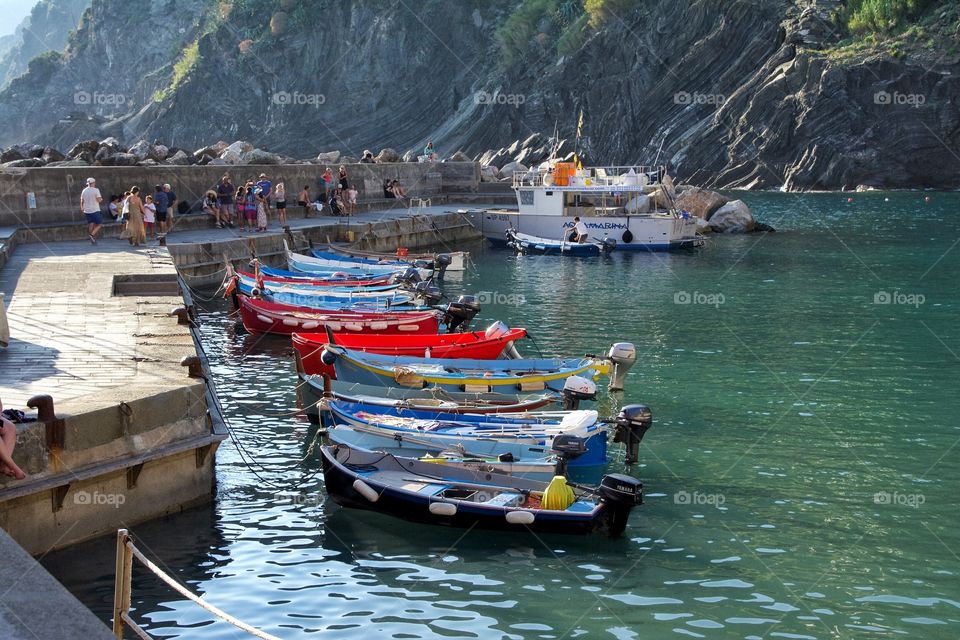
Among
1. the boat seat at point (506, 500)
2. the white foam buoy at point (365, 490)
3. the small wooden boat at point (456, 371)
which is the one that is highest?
the small wooden boat at point (456, 371)

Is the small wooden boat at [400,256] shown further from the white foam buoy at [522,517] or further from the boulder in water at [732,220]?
the white foam buoy at [522,517]

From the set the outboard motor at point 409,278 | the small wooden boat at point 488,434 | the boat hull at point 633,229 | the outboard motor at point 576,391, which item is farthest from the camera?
the boat hull at point 633,229

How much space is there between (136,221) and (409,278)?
22.9 ft

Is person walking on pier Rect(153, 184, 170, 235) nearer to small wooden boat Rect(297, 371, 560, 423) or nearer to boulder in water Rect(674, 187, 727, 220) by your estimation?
small wooden boat Rect(297, 371, 560, 423)

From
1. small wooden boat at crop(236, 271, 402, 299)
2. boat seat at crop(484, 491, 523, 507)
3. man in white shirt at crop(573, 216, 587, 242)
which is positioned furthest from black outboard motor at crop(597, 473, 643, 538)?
man in white shirt at crop(573, 216, 587, 242)

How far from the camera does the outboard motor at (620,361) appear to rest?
18.3 m

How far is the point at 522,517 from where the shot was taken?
12.3 metres

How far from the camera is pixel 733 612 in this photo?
10.7 metres

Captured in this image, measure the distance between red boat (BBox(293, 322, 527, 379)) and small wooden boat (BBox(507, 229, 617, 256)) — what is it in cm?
2363

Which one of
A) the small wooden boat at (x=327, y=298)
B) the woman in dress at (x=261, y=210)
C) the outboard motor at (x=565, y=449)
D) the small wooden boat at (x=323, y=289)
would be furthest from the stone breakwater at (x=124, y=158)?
the outboard motor at (x=565, y=449)

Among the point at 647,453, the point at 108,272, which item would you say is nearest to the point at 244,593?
the point at 647,453

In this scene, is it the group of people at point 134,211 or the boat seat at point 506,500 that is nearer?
the boat seat at point 506,500

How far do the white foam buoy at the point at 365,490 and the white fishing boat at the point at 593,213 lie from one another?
3186cm

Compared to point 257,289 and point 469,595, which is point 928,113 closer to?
point 257,289
